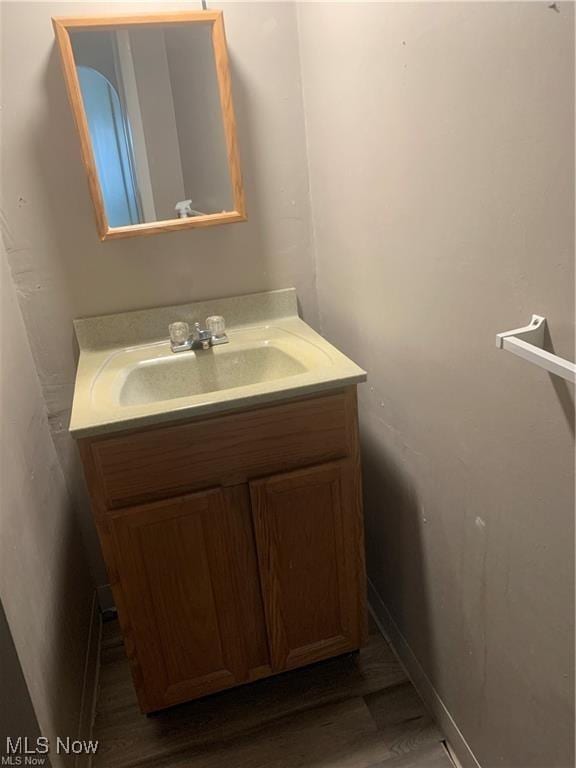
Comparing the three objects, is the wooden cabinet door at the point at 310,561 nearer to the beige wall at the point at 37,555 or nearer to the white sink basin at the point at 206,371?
the white sink basin at the point at 206,371

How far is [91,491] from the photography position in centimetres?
119

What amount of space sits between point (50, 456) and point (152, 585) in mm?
514

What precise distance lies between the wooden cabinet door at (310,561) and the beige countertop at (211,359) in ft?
0.69

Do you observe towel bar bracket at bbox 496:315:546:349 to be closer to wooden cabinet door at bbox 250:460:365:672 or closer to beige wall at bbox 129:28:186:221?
wooden cabinet door at bbox 250:460:365:672

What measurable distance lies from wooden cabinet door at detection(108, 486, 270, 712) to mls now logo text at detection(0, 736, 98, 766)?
0.62ft

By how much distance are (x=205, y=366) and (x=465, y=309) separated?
75 cm

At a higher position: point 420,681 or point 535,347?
point 535,347

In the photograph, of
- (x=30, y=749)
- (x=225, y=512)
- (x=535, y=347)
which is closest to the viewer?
(x=535, y=347)

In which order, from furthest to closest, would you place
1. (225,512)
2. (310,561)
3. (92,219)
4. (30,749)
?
1. (92,219)
2. (310,561)
3. (225,512)
4. (30,749)

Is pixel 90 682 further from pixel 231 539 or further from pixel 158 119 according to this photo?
pixel 158 119

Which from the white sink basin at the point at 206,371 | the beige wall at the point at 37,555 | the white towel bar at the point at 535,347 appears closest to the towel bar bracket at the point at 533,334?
the white towel bar at the point at 535,347

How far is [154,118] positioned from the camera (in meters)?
1.43

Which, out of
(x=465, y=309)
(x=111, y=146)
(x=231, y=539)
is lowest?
(x=231, y=539)

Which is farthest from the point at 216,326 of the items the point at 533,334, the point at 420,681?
the point at 420,681
